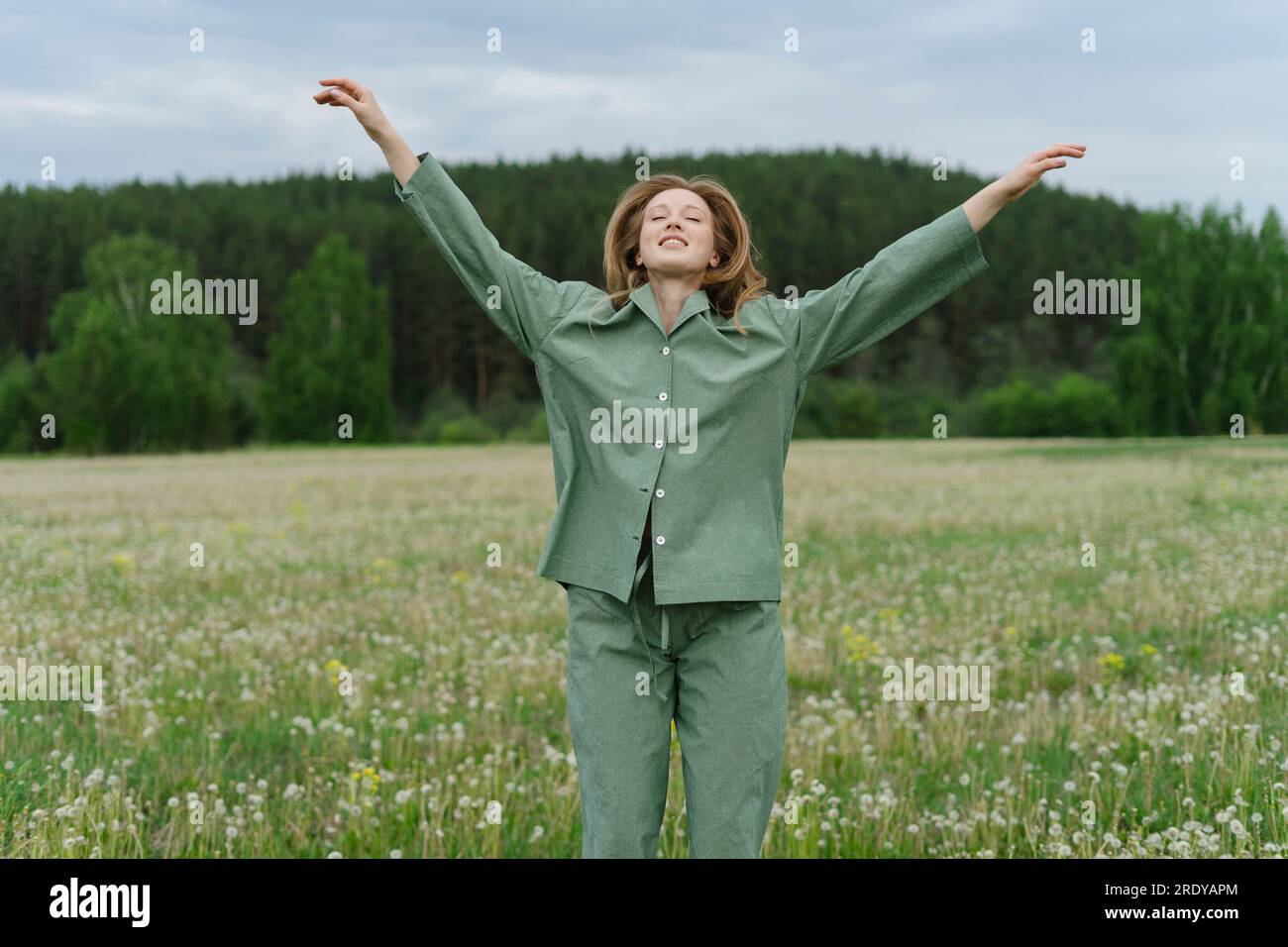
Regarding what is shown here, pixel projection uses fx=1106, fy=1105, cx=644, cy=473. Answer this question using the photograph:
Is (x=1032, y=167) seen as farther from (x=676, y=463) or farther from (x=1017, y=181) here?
(x=676, y=463)

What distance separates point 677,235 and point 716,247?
0.32m

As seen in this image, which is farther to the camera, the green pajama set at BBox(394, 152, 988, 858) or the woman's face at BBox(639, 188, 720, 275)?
the woman's face at BBox(639, 188, 720, 275)

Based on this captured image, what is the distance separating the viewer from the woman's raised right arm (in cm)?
384

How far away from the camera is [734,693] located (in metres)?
3.64

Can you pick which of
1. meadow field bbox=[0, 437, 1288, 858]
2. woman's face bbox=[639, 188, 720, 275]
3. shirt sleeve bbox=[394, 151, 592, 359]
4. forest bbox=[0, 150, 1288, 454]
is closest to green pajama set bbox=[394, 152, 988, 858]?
shirt sleeve bbox=[394, 151, 592, 359]

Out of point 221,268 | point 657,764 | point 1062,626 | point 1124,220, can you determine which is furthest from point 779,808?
point 1124,220

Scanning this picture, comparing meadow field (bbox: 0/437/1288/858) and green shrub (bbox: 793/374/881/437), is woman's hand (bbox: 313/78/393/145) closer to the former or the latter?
meadow field (bbox: 0/437/1288/858)

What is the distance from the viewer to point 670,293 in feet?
12.9

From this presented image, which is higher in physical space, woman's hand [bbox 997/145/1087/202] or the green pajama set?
woman's hand [bbox 997/145/1087/202]

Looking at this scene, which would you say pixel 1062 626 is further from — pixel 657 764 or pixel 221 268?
pixel 221 268

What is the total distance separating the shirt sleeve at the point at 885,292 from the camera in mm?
3793

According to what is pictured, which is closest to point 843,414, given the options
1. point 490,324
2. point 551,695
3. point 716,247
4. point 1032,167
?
point 490,324

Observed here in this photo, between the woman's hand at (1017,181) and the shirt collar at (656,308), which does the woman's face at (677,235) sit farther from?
the woman's hand at (1017,181)

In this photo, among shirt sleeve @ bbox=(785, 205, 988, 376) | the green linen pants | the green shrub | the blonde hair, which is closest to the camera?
the green linen pants
